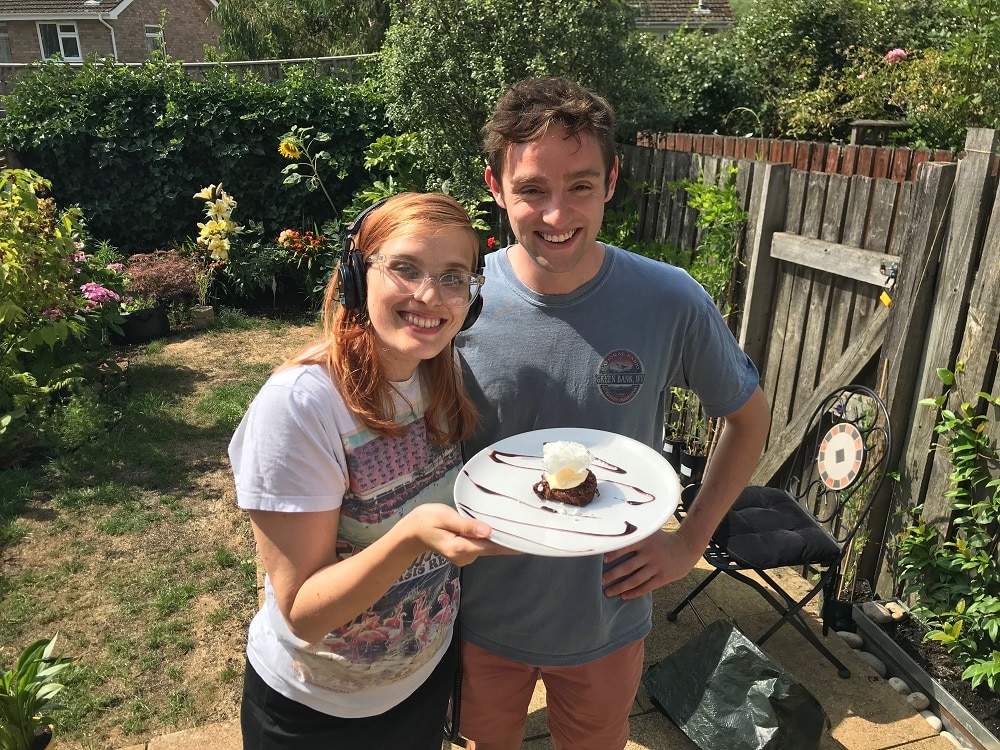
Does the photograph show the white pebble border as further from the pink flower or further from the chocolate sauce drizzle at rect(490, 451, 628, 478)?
the pink flower

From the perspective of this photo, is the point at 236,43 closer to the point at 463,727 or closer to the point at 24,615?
the point at 24,615

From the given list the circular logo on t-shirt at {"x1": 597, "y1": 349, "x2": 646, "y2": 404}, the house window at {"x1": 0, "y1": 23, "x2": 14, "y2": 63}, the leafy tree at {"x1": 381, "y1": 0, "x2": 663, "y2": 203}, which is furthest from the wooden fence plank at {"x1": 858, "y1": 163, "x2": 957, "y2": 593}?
the house window at {"x1": 0, "y1": 23, "x2": 14, "y2": 63}

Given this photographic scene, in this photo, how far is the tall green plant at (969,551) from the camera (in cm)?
303

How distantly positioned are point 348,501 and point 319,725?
1.74 ft

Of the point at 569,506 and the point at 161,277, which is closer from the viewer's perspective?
the point at 569,506

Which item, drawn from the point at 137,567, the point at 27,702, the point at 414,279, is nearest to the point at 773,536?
the point at 414,279

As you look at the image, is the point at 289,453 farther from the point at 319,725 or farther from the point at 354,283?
the point at 319,725

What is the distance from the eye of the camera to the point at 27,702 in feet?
8.04

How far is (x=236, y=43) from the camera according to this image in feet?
93.1

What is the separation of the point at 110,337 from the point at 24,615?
16.7 feet

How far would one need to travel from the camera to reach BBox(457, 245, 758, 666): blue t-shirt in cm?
180

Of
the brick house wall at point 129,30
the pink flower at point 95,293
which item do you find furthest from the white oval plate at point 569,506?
the brick house wall at point 129,30

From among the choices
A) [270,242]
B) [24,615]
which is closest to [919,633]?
[24,615]

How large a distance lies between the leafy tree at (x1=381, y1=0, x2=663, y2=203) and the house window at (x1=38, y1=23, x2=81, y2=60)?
98.7 feet
